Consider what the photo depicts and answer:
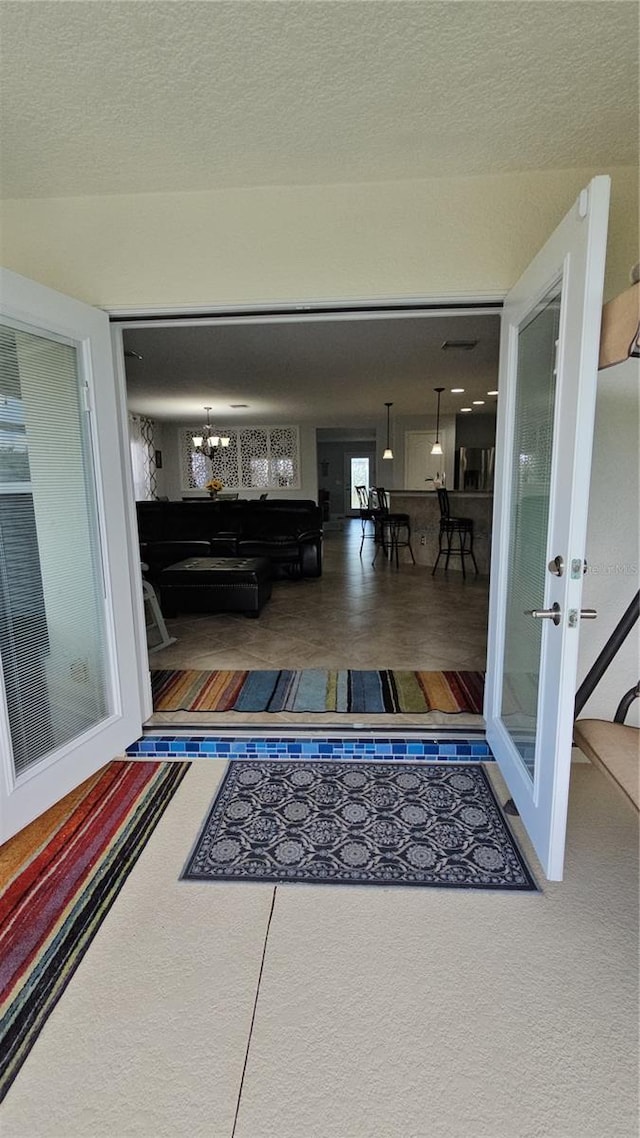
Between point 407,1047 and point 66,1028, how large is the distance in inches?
33.5

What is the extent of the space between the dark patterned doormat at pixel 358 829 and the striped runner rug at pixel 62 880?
0.95ft

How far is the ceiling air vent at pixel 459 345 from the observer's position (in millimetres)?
4211

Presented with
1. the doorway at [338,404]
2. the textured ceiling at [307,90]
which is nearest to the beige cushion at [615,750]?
the doorway at [338,404]

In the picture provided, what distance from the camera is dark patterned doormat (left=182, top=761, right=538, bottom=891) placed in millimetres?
1765

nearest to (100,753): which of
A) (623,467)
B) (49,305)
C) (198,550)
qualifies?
(49,305)

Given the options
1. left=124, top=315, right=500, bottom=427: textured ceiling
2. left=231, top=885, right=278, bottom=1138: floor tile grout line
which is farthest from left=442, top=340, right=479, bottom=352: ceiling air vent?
left=231, top=885, right=278, bottom=1138: floor tile grout line

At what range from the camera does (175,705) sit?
2869 millimetres

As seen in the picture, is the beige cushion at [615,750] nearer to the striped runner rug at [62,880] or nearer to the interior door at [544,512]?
the interior door at [544,512]

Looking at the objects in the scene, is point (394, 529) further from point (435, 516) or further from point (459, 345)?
point (459, 345)

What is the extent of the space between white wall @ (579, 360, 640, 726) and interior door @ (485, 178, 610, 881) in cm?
44

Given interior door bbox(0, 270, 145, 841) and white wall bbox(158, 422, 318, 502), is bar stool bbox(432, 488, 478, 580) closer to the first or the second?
white wall bbox(158, 422, 318, 502)

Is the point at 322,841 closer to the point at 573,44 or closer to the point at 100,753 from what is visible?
the point at 100,753

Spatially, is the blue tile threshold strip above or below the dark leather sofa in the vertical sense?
below

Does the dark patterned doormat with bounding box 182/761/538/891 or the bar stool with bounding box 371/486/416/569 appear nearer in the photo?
the dark patterned doormat with bounding box 182/761/538/891
